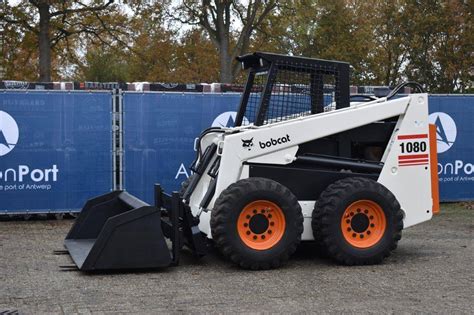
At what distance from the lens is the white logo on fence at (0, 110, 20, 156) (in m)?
12.7

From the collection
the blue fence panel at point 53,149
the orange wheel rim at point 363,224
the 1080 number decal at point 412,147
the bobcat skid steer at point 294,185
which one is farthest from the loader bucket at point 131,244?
the blue fence panel at point 53,149

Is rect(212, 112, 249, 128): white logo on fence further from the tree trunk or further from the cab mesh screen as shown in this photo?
the tree trunk

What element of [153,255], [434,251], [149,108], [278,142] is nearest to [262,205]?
[278,142]

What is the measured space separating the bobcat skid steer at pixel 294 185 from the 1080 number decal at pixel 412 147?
0.5 inches

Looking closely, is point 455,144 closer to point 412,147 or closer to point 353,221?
point 412,147

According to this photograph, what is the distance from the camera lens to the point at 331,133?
9047mm

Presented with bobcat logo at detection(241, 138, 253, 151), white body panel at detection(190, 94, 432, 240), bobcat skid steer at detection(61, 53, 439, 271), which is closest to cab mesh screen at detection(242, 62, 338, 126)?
bobcat skid steer at detection(61, 53, 439, 271)

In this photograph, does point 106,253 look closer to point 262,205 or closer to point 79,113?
point 262,205

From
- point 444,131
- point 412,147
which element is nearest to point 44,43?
point 444,131

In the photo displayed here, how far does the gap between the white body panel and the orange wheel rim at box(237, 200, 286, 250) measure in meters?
0.46

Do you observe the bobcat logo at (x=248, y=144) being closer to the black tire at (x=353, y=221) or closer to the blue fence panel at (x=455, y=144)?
the black tire at (x=353, y=221)

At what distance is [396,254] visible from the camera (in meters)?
9.69

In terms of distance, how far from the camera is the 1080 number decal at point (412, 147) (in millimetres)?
9258

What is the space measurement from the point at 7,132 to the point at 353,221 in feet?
21.9
